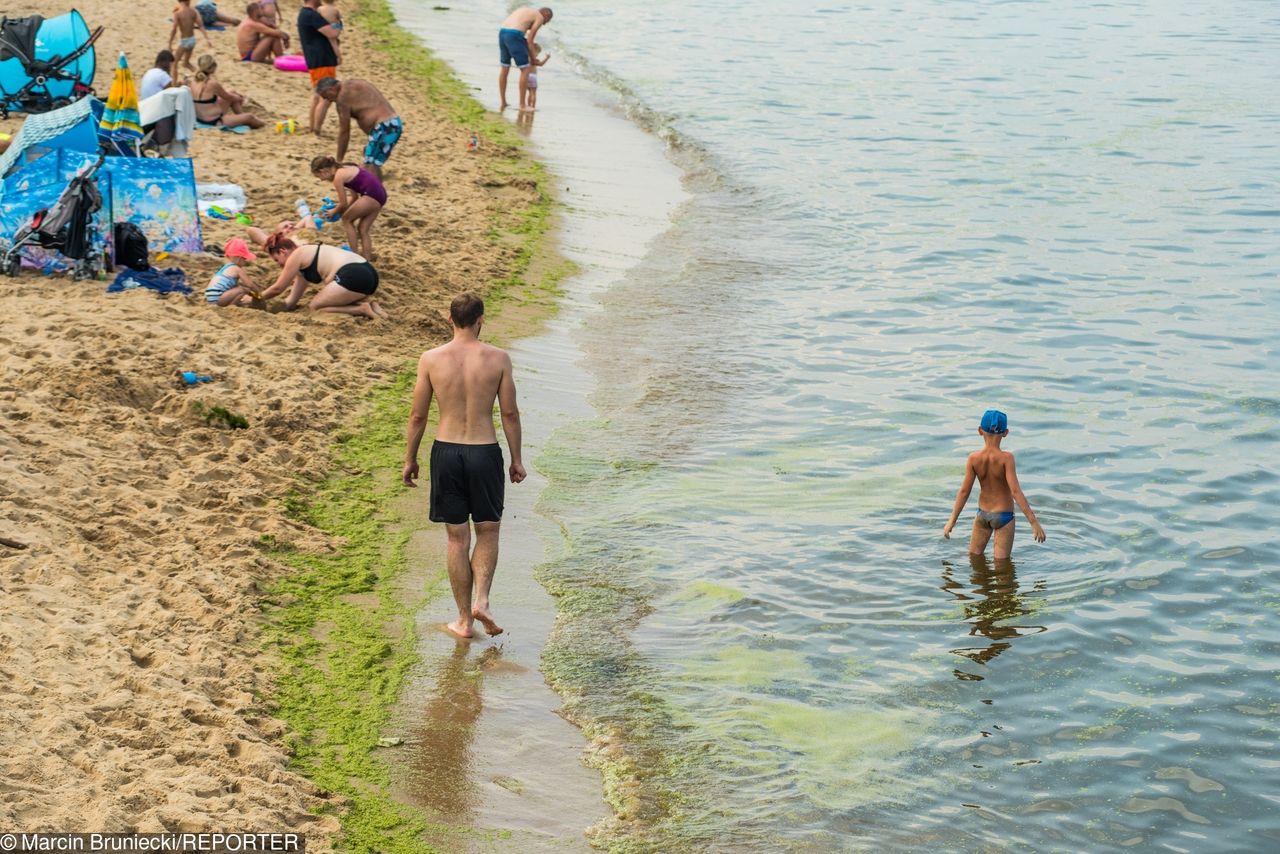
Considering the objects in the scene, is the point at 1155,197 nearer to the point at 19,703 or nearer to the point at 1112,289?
the point at 1112,289

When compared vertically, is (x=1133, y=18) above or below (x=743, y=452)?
above

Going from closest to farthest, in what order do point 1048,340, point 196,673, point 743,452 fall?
point 196,673, point 743,452, point 1048,340

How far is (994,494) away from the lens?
28.0 feet

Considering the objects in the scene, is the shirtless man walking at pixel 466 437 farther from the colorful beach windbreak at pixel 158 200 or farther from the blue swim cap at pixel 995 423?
the colorful beach windbreak at pixel 158 200

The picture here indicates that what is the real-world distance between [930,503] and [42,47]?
39.0 feet

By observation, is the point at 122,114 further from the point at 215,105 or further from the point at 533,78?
the point at 533,78

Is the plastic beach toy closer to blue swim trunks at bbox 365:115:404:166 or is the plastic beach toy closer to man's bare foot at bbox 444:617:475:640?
blue swim trunks at bbox 365:115:404:166

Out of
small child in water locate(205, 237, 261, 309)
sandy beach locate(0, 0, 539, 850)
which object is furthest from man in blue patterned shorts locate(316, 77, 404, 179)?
small child in water locate(205, 237, 261, 309)

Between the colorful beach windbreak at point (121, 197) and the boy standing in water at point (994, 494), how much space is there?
7289mm

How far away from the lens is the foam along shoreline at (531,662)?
5.94m

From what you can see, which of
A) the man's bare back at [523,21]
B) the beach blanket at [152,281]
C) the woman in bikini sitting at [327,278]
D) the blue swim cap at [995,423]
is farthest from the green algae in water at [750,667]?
the man's bare back at [523,21]

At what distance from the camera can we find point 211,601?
7105mm

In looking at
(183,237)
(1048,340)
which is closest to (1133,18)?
(1048,340)

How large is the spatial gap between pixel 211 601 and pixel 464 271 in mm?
6850
